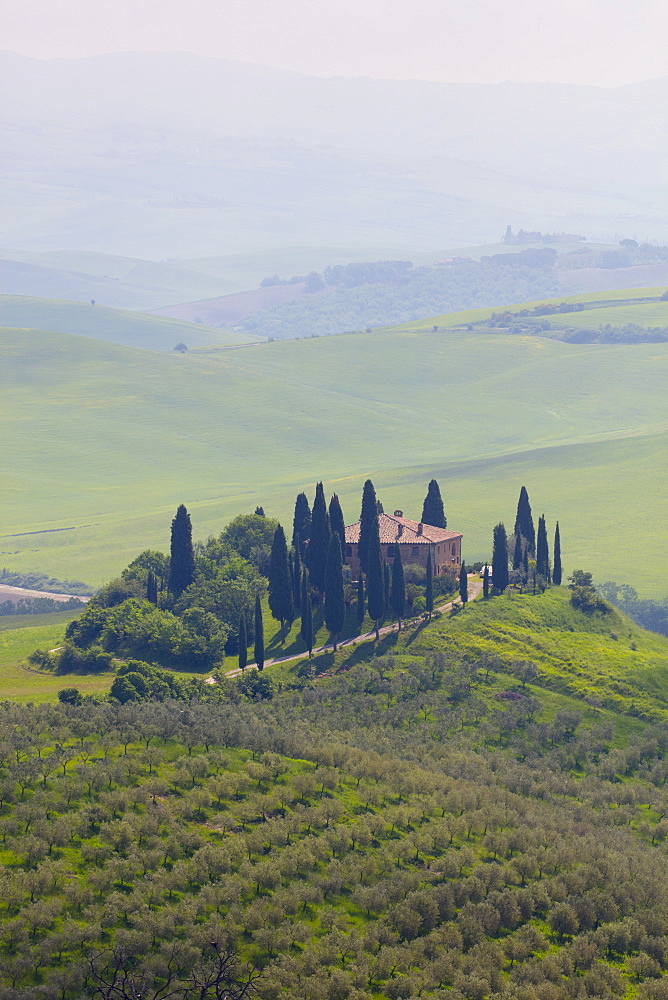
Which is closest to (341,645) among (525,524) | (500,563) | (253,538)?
(500,563)

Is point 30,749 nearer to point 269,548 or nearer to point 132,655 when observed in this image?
point 132,655

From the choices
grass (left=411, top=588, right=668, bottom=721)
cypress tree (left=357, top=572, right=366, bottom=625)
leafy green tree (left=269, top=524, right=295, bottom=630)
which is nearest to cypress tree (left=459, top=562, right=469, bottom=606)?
grass (left=411, top=588, right=668, bottom=721)

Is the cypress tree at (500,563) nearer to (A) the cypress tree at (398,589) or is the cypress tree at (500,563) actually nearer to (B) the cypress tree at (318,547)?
(A) the cypress tree at (398,589)

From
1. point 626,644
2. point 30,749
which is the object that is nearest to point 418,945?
point 30,749

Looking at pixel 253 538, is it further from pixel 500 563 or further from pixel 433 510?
pixel 500 563

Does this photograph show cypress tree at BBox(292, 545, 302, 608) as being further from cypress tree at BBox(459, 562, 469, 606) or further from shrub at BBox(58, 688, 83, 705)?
shrub at BBox(58, 688, 83, 705)

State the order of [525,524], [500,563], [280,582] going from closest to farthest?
[280,582] → [500,563] → [525,524]
